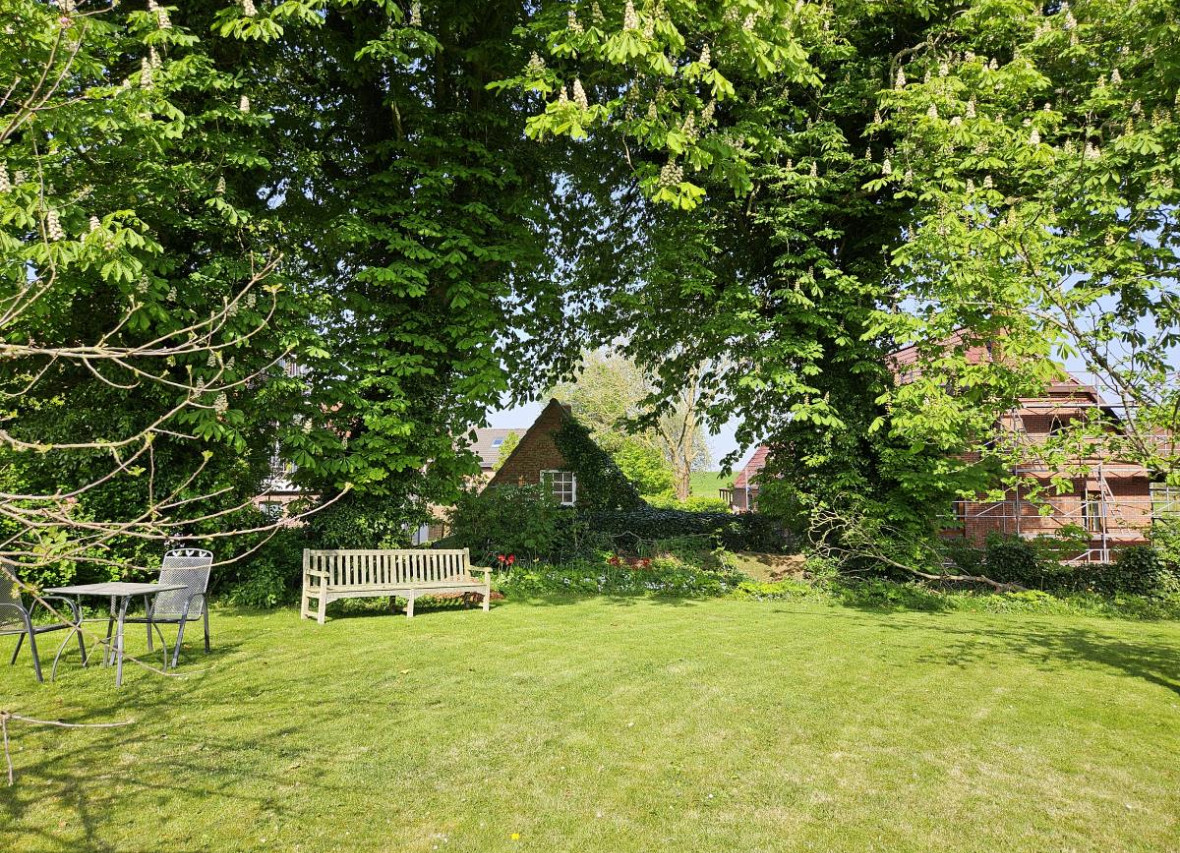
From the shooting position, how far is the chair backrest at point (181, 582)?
21.3 ft

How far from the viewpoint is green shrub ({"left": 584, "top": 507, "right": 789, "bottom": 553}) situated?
1819cm

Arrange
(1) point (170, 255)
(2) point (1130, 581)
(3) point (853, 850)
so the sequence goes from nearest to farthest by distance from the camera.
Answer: (3) point (853, 850) → (1) point (170, 255) → (2) point (1130, 581)

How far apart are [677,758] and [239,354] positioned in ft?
26.9

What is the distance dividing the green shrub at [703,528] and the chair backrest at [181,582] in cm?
1176

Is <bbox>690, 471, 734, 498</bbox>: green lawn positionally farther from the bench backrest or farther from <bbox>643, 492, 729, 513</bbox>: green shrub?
the bench backrest

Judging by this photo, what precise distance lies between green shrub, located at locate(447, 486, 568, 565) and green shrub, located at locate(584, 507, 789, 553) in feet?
10.9

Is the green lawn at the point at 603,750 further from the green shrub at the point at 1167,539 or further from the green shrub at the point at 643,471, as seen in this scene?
the green shrub at the point at 643,471

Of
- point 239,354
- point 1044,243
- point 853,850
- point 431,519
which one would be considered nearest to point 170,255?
point 239,354

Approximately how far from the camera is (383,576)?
1034cm

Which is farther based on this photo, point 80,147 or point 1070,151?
point 1070,151

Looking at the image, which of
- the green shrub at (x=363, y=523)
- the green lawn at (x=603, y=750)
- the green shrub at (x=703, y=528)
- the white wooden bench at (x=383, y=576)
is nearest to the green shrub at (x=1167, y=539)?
the green lawn at (x=603, y=750)

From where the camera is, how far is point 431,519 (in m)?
12.0

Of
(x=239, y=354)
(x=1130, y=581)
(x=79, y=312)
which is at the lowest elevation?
(x=1130, y=581)

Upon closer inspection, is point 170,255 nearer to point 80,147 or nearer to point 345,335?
point 80,147
